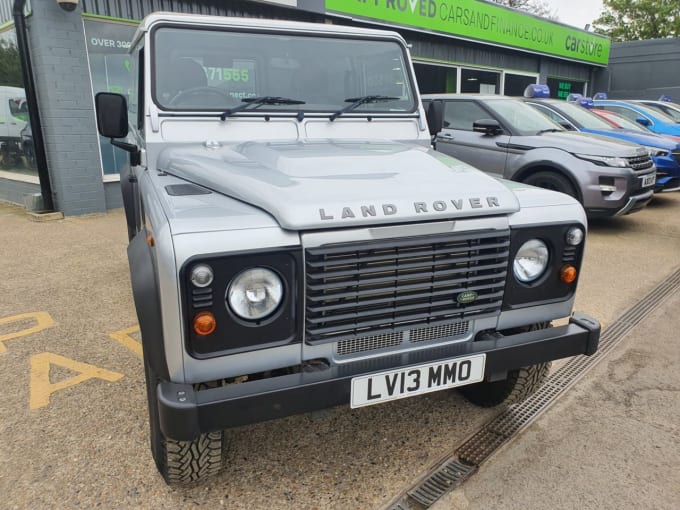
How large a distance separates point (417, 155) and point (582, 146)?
4.68 m

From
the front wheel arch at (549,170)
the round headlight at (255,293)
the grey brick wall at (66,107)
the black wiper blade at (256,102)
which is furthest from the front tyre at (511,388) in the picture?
the grey brick wall at (66,107)

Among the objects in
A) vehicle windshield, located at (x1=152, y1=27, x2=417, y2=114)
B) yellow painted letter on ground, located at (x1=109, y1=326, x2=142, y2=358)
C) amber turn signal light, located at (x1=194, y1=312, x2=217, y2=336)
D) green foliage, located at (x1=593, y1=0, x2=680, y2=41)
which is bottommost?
yellow painted letter on ground, located at (x1=109, y1=326, x2=142, y2=358)

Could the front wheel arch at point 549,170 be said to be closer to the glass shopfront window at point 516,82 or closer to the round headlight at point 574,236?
the round headlight at point 574,236

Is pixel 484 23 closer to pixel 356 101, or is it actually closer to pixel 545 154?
pixel 545 154

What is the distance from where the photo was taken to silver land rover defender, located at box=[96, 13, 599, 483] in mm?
1794

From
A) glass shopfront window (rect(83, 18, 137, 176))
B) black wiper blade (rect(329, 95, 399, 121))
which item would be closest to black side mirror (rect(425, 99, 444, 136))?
black wiper blade (rect(329, 95, 399, 121))

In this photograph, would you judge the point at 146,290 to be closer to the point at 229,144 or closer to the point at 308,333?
the point at 308,333

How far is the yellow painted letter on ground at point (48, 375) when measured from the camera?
300cm

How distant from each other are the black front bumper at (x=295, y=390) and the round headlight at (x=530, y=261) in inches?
9.5

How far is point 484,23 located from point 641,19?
23.1 meters

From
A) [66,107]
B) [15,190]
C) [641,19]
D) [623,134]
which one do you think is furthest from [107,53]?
[641,19]

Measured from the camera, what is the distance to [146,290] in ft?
5.95

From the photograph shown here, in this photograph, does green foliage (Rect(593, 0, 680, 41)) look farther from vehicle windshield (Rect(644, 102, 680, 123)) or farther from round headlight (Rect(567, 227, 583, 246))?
round headlight (Rect(567, 227, 583, 246))

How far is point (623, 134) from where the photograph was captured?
8.16 m
